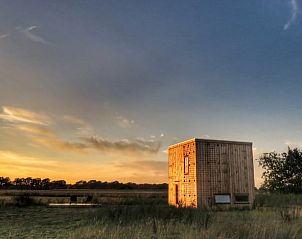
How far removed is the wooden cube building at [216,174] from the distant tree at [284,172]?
1497 centimetres

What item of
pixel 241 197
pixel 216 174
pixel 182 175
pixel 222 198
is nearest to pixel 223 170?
pixel 216 174

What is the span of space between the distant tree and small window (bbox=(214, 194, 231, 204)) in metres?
16.5

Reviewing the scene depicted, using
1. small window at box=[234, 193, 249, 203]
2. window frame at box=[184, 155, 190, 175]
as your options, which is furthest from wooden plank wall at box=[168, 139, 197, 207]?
small window at box=[234, 193, 249, 203]

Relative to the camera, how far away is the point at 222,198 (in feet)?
75.7

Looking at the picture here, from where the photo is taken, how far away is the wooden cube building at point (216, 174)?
22.8 meters

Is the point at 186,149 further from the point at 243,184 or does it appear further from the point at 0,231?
the point at 0,231

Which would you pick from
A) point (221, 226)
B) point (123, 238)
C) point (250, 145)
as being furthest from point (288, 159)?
point (123, 238)

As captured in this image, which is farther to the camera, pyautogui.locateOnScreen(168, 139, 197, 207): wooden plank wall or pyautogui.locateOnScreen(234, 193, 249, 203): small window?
pyautogui.locateOnScreen(234, 193, 249, 203): small window

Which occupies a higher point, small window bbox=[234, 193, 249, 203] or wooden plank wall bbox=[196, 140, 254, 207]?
wooden plank wall bbox=[196, 140, 254, 207]

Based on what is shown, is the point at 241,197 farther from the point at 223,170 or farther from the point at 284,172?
the point at 284,172

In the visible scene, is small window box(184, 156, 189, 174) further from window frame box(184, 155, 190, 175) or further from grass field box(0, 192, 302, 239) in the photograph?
grass field box(0, 192, 302, 239)

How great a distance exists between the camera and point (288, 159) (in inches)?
1497

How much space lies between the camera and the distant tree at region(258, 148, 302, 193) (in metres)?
36.6

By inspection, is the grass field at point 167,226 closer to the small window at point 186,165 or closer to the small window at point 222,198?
the small window at point 222,198
